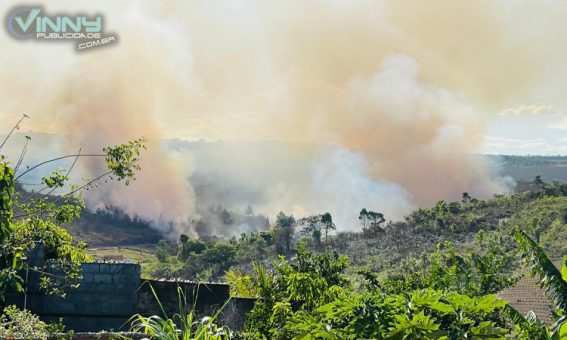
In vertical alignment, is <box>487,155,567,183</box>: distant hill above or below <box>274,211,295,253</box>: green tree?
above

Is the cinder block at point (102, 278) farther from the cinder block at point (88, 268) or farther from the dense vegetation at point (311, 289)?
the dense vegetation at point (311, 289)

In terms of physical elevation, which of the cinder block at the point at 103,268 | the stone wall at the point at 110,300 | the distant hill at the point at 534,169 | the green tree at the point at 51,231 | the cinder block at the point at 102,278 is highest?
the distant hill at the point at 534,169

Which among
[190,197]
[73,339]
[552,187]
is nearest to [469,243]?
[552,187]

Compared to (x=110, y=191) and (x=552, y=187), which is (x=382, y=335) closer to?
(x=552, y=187)

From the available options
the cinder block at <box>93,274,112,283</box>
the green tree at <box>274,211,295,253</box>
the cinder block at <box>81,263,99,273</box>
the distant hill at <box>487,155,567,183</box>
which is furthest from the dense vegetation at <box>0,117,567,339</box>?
the distant hill at <box>487,155,567,183</box>

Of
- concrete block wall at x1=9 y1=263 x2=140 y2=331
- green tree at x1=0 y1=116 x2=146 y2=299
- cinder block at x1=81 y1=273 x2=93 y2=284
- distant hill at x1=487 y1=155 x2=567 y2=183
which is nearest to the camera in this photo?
green tree at x1=0 y1=116 x2=146 y2=299

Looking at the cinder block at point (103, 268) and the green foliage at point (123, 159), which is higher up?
the green foliage at point (123, 159)

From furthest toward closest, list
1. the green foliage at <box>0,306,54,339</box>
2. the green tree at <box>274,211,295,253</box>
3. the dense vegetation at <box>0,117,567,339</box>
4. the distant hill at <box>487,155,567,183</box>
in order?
the distant hill at <box>487,155,567,183</box> < the green tree at <box>274,211,295,253</box> < the green foliage at <box>0,306,54,339</box> < the dense vegetation at <box>0,117,567,339</box>

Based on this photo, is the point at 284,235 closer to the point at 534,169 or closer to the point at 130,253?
the point at 130,253

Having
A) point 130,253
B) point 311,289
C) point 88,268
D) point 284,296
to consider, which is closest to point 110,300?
point 88,268

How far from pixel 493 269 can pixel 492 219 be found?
60.7 m

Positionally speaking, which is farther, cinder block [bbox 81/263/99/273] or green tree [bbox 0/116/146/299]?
cinder block [bbox 81/263/99/273]

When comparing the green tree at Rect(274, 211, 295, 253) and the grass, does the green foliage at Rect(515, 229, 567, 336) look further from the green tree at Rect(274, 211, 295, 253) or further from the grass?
the grass

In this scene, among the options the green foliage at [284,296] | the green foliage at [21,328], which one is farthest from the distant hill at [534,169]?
the green foliage at [21,328]
